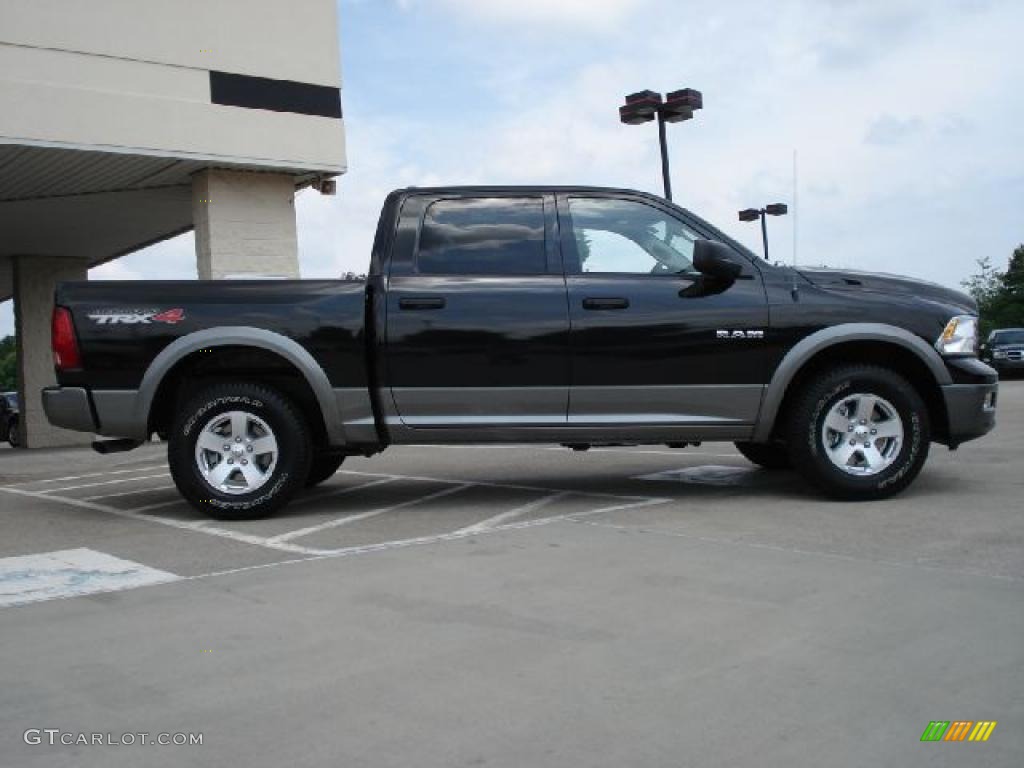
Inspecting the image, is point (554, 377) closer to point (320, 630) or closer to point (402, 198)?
point (402, 198)

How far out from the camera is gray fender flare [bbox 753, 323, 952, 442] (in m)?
6.55

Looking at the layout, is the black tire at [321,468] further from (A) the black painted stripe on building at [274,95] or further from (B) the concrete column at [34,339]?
(B) the concrete column at [34,339]

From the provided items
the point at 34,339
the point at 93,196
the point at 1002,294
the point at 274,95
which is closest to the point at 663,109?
the point at 274,95

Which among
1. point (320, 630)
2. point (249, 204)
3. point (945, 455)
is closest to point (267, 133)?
point (249, 204)

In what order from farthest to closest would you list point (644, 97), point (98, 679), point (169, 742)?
point (644, 97) → point (98, 679) → point (169, 742)

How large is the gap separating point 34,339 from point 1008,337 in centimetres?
2550

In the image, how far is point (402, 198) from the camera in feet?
22.7

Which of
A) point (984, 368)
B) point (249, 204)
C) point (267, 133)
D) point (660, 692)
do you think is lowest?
point (660, 692)

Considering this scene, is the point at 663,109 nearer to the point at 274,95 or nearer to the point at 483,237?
the point at 274,95

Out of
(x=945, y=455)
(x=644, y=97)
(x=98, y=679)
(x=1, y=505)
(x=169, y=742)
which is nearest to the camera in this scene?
(x=169, y=742)

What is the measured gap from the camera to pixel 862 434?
21.9ft

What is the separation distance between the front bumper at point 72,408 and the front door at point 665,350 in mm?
3021

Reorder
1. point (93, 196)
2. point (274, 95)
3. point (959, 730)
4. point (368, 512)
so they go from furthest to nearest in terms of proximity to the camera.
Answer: point (93, 196) < point (274, 95) < point (368, 512) < point (959, 730)

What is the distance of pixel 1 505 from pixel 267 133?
7160 mm
